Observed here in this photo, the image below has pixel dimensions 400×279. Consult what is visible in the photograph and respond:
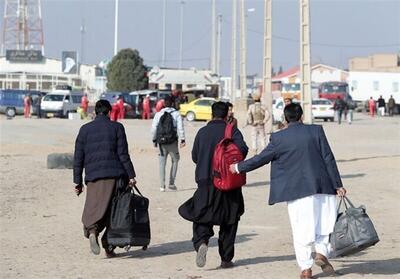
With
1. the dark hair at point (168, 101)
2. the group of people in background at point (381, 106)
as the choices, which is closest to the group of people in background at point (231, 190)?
the dark hair at point (168, 101)

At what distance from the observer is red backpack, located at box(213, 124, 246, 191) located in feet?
27.7

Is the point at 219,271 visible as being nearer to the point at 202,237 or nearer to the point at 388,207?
the point at 202,237

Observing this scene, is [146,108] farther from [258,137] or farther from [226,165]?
[226,165]

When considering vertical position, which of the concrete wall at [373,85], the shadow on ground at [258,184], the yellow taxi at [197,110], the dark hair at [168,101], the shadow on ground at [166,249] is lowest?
the shadow on ground at [166,249]

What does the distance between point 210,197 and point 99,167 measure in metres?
1.37

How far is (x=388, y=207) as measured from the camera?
47.0 feet

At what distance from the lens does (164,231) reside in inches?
462

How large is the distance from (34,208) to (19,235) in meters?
2.78

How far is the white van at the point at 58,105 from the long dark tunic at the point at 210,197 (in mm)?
45271

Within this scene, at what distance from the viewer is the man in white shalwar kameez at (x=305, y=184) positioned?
791 cm

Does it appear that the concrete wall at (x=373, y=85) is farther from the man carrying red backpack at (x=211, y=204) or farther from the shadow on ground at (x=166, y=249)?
the man carrying red backpack at (x=211, y=204)

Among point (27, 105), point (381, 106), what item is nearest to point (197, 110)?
point (27, 105)

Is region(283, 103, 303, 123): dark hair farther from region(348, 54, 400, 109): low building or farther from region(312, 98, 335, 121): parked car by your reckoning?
region(348, 54, 400, 109): low building

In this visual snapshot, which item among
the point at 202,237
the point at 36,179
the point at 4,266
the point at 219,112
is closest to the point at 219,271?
the point at 202,237
